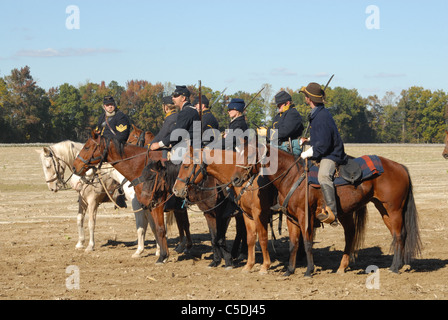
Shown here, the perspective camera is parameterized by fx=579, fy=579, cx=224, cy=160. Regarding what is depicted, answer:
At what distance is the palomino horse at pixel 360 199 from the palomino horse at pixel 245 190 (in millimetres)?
488

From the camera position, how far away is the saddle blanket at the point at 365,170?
9867 mm

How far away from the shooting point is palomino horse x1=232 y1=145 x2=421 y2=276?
994 centimetres

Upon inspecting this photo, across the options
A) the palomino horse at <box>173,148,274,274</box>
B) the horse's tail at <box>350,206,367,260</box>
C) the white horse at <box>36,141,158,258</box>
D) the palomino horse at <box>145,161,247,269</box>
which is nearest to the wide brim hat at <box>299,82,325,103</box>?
the palomino horse at <box>173,148,274,274</box>

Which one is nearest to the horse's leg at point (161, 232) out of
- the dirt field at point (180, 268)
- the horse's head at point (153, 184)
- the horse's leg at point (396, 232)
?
the horse's head at point (153, 184)

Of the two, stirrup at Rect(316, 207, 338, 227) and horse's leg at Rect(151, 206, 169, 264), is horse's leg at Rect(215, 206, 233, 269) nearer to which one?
horse's leg at Rect(151, 206, 169, 264)

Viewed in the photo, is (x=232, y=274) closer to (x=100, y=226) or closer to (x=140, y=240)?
(x=140, y=240)

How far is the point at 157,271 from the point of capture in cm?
1105

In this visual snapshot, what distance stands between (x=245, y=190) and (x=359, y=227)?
232cm

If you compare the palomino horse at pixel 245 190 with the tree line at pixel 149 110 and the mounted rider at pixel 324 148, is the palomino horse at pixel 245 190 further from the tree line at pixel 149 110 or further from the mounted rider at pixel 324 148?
the tree line at pixel 149 110

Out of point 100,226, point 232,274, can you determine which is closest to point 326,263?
point 232,274

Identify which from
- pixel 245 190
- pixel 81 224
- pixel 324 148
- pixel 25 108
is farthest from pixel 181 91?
pixel 25 108

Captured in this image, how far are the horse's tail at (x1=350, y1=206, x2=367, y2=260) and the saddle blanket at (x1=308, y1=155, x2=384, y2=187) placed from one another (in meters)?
1.09

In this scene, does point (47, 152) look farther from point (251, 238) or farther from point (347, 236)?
point (347, 236)

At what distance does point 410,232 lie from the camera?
33.3 ft
